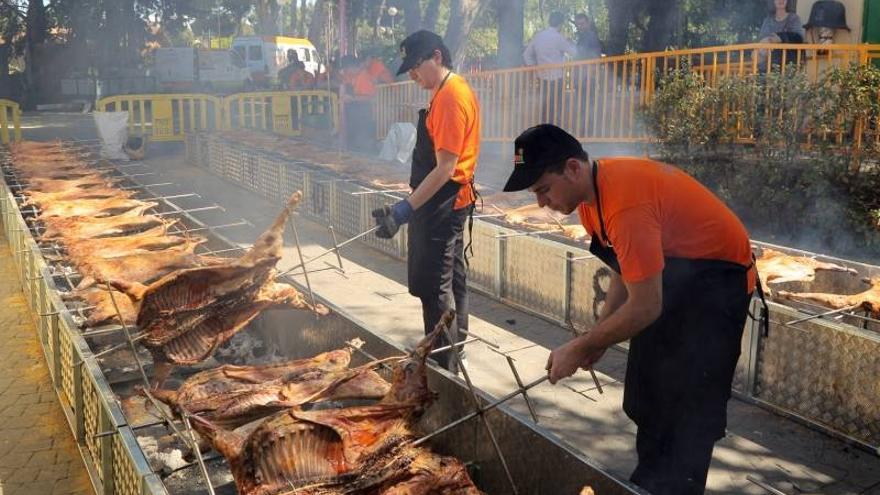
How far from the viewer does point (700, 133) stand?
31.7 feet

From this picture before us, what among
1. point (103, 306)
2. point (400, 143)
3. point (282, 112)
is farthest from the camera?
point (282, 112)

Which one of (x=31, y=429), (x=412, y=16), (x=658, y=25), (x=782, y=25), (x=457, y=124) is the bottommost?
(x=31, y=429)

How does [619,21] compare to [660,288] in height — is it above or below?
above

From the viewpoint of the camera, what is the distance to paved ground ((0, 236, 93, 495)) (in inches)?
179

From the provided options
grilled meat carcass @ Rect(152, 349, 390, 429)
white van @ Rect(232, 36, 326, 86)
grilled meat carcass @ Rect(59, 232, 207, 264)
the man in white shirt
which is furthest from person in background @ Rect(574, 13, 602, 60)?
white van @ Rect(232, 36, 326, 86)

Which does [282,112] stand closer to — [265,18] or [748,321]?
[748,321]

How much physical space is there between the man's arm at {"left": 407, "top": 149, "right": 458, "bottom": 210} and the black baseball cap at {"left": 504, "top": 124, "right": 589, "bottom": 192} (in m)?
2.14

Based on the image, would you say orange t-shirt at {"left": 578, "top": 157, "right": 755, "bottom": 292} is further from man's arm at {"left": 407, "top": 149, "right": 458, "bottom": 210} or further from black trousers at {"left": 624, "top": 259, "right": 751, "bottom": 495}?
man's arm at {"left": 407, "top": 149, "right": 458, "bottom": 210}

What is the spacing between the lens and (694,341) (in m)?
3.25

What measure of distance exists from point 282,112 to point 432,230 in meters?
14.4

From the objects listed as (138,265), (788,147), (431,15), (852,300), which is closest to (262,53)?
(431,15)

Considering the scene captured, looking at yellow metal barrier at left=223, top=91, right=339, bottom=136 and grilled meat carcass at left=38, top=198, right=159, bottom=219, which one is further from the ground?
yellow metal barrier at left=223, top=91, right=339, bottom=136

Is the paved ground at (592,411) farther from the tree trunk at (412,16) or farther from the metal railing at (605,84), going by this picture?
the tree trunk at (412,16)

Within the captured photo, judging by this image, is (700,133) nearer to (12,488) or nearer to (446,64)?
(446,64)
